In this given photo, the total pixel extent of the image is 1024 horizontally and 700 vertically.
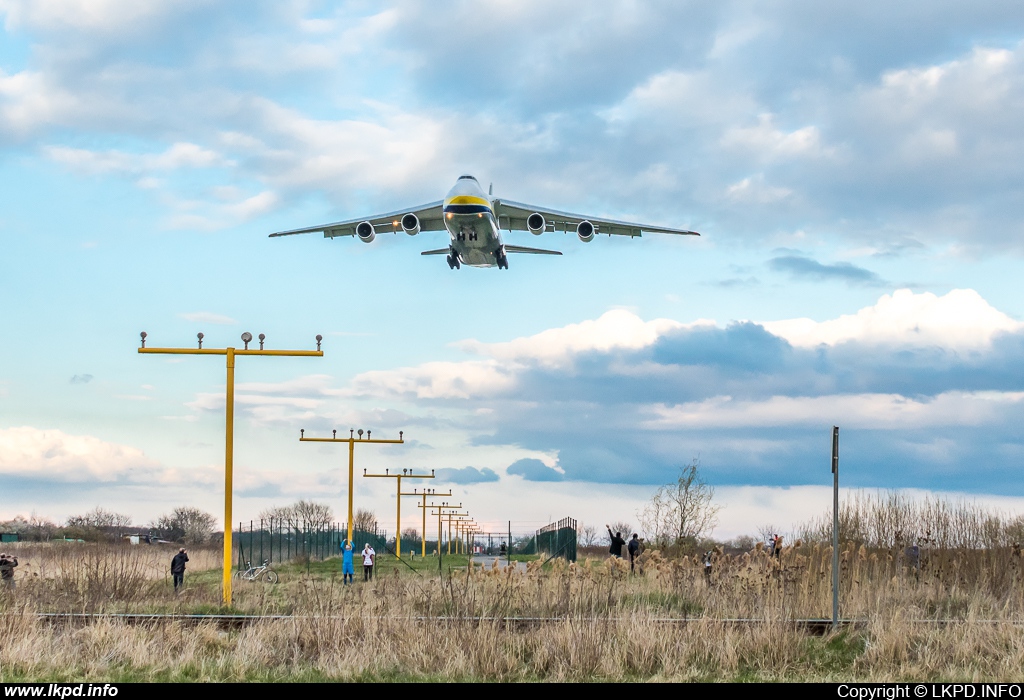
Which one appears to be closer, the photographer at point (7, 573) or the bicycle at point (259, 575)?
the photographer at point (7, 573)

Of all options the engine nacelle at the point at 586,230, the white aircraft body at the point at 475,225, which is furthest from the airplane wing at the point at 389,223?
the engine nacelle at the point at 586,230

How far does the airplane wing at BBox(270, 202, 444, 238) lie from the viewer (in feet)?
112

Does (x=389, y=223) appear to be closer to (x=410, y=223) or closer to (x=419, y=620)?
(x=410, y=223)

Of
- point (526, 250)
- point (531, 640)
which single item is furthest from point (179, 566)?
point (526, 250)

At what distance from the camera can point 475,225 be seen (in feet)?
95.8

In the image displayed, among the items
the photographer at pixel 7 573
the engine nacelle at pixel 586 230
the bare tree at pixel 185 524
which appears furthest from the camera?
the bare tree at pixel 185 524

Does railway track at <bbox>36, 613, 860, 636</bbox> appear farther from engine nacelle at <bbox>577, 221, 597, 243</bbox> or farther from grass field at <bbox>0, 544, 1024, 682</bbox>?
engine nacelle at <bbox>577, 221, 597, 243</bbox>

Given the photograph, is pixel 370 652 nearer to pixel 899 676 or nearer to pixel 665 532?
pixel 899 676

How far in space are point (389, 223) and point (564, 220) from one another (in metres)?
6.09

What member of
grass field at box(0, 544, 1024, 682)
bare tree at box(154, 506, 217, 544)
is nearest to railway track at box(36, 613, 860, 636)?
grass field at box(0, 544, 1024, 682)

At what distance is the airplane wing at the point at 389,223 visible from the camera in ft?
112

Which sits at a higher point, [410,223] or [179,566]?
[410,223]

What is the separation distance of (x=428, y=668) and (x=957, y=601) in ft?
30.9

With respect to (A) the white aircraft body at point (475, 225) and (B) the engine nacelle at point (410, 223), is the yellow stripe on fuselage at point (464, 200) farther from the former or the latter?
(B) the engine nacelle at point (410, 223)
